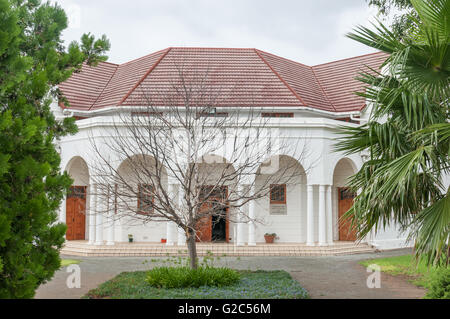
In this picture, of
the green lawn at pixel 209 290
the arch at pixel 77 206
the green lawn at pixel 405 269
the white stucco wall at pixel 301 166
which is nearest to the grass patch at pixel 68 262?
the white stucco wall at pixel 301 166

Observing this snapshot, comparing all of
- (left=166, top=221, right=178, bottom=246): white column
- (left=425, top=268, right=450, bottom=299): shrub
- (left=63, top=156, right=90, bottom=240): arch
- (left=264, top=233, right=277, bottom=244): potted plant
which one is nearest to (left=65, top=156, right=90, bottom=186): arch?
(left=63, top=156, right=90, bottom=240): arch

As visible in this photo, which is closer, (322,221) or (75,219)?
(322,221)

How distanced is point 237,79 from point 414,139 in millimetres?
14562

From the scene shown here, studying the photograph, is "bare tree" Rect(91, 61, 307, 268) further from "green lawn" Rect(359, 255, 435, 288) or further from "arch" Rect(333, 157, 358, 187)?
"green lawn" Rect(359, 255, 435, 288)

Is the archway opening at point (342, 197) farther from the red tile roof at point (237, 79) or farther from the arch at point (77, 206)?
the arch at point (77, 206)

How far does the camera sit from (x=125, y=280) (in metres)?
11.0

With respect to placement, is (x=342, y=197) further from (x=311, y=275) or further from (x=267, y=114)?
(x=311, y=275)

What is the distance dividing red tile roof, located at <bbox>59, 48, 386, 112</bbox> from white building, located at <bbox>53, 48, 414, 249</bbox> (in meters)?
0.05

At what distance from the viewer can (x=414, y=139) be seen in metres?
6.91

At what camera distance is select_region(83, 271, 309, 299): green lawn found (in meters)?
8.90

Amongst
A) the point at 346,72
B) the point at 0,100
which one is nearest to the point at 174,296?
the point at 0,100

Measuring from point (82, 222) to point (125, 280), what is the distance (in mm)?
10847

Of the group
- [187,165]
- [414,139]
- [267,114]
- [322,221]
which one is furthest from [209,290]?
[267,114]
